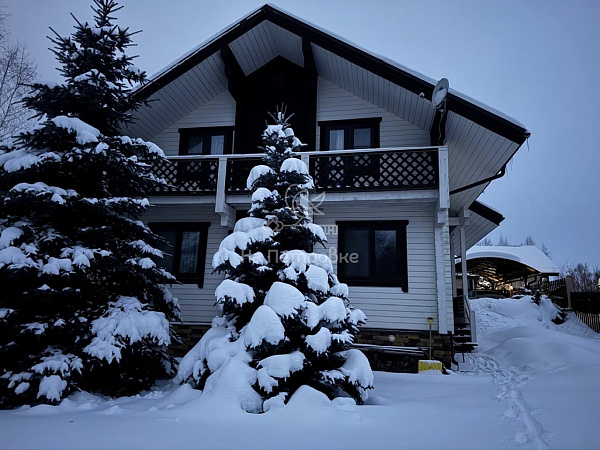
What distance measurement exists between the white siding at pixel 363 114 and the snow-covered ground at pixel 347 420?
6.43 m

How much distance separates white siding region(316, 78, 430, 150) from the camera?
10.6m

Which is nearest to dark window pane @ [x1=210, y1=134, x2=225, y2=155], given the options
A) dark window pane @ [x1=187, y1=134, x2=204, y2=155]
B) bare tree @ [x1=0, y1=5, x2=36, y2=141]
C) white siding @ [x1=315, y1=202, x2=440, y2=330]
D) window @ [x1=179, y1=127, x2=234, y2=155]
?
window @ [x1=179, y1=127, x2=234, y2=155]

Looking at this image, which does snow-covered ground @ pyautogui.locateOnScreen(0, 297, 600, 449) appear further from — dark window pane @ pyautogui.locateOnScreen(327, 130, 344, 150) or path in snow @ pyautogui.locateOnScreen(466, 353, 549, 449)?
dark window pane @ pyautogui.locateOnScreen(327, 130, 344, 150)

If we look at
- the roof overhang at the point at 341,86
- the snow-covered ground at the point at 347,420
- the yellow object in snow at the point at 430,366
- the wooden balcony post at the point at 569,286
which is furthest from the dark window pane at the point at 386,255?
the wooden balcony post at the point at 569,286

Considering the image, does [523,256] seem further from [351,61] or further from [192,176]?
[192,176]

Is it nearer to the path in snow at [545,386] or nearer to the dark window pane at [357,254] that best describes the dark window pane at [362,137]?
the dark window pane at [357,254]

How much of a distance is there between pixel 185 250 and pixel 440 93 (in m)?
7.66

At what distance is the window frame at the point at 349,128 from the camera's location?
10.9 metres

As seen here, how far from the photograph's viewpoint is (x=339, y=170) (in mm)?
9859

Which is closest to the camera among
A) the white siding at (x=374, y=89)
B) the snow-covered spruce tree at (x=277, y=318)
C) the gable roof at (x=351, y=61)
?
the snow-covered spruce tree at (x=277, y=318)

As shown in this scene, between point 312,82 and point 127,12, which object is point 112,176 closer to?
point 312,82

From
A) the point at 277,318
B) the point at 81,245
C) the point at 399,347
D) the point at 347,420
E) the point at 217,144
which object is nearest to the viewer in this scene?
the point at 347,420

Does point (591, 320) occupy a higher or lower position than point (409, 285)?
lower

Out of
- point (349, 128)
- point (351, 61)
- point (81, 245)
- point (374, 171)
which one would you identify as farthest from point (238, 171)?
point (81, 245)
